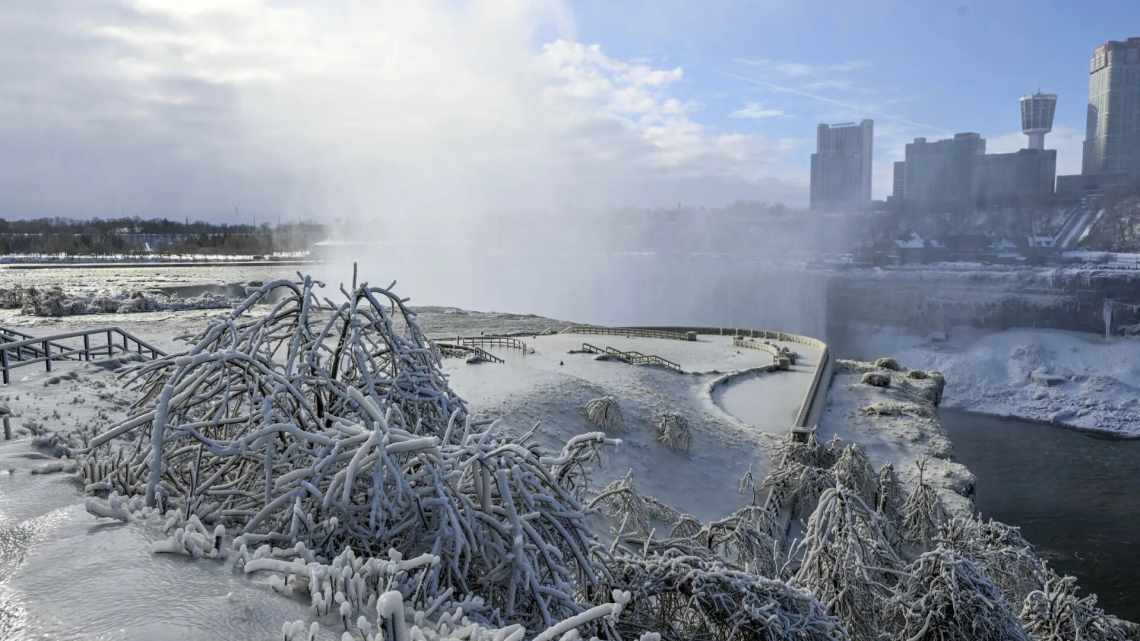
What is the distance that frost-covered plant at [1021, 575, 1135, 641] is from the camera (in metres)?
7.17

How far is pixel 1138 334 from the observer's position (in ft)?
207

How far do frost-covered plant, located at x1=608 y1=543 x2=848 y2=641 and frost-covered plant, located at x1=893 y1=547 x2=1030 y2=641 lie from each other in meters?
1.25

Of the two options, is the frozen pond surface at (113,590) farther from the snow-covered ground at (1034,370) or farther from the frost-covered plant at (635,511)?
the snow-covered ground at (1034,370)

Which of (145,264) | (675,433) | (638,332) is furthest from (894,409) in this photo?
(145,264)

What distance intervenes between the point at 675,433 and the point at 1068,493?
1996 centimetres

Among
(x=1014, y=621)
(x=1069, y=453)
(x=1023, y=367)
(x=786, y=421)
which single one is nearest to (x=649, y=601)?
(x=1014, y=621)

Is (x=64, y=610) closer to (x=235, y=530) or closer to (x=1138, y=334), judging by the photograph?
(x=235, y=530)

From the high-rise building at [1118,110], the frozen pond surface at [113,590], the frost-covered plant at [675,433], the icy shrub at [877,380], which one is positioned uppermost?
the high-rise building at [1118,110]

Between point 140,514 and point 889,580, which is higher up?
point 140,514

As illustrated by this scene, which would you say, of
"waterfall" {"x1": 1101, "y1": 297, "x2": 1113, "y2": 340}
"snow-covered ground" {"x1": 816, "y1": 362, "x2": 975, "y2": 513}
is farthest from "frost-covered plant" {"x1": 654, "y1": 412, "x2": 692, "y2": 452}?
"waterfall" {"x1": 1101, "y1": 297, "x2": 1113, "y2": 340}

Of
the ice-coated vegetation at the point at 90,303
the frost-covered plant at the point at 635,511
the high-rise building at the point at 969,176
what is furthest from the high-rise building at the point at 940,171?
the frost-covered plant at the point at 635,511

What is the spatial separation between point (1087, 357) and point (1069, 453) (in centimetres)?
3033

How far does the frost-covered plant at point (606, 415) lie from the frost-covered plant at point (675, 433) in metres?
1.24

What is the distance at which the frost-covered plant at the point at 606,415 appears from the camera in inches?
841
